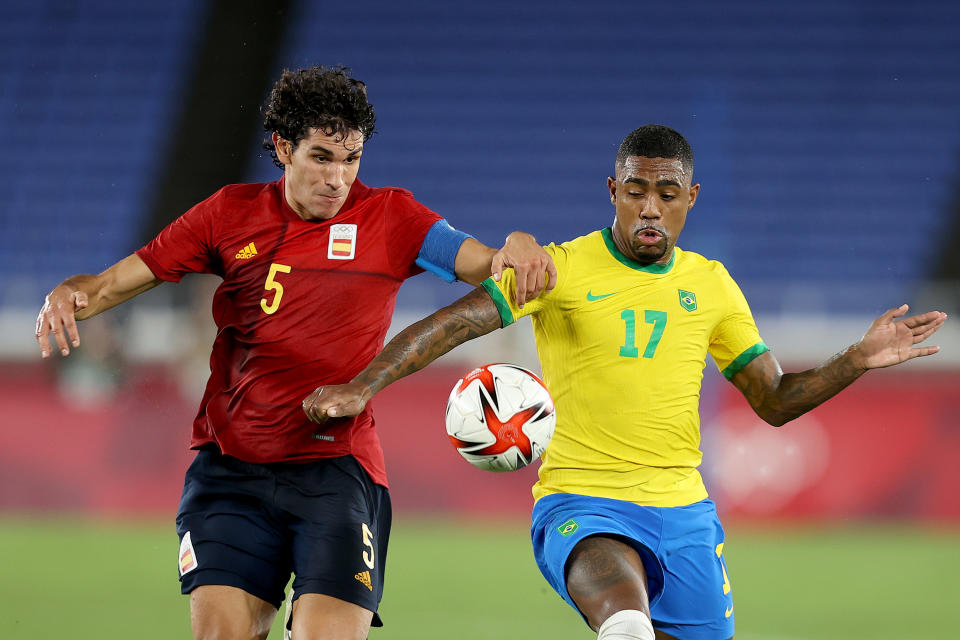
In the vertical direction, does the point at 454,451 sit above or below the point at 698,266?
below

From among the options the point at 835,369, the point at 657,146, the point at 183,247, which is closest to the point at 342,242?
the point at 183,247

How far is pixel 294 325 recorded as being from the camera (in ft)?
15.1

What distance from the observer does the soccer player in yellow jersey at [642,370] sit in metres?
4.62

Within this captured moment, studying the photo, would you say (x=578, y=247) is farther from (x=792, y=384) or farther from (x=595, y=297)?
(x=792, y=384)

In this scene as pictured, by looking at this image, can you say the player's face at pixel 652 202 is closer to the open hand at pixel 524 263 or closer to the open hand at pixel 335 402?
the open hand at pixel 524 263

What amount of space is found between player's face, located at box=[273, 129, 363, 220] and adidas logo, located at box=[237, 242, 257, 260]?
0.25 metres

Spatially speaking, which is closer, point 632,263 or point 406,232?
point 406,232

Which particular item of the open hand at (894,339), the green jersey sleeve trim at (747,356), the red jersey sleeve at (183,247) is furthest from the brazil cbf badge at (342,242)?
the open hand at (894,339)

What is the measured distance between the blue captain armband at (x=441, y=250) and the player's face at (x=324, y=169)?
36 cm

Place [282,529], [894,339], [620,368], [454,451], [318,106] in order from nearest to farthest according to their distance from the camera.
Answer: [282,529], [318,106], [620,368], [894,339], [454,451]

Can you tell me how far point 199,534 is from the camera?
14.6 feet

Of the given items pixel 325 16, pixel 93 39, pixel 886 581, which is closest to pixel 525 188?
pixel 325 16

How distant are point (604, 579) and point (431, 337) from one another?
1.07 m

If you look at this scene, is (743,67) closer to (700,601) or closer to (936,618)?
(936,618)
